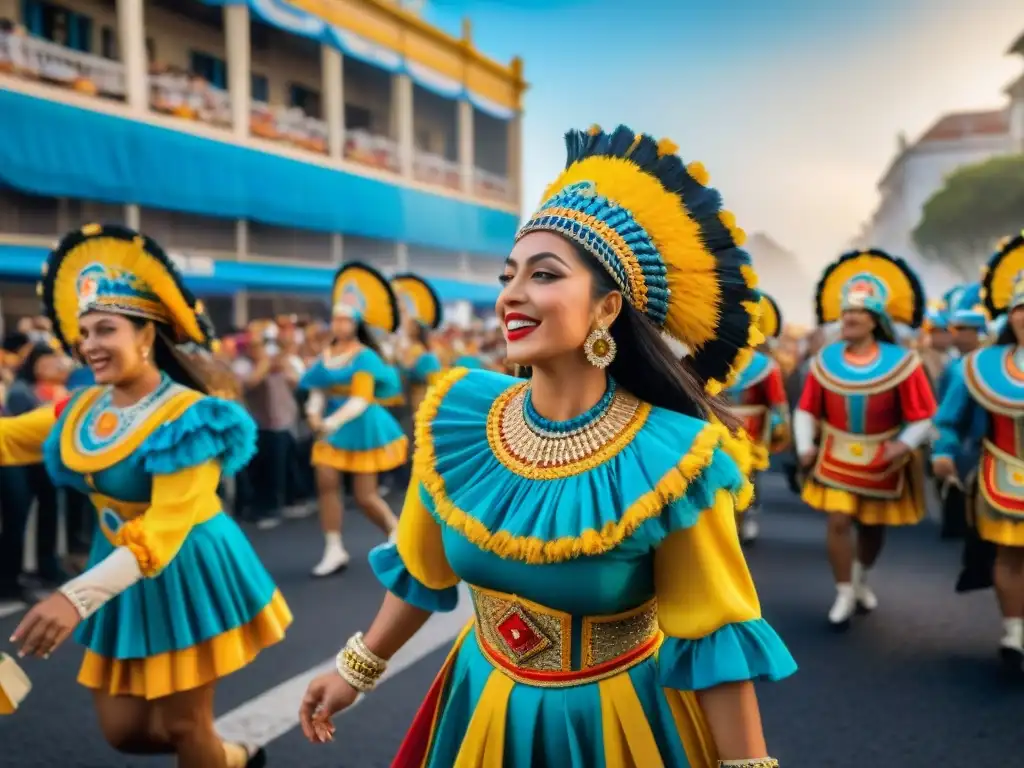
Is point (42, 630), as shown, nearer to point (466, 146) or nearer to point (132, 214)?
point (132, 214)

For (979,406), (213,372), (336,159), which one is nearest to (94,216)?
(336,159)

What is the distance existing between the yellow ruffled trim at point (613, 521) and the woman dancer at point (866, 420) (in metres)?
3.51

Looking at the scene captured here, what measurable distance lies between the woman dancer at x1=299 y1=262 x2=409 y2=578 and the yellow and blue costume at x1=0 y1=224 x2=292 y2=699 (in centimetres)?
296

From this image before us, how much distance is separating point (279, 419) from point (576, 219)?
699 cm

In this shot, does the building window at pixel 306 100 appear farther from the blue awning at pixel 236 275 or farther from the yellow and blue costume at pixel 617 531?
the yellow and blue costume at pixel 617 531

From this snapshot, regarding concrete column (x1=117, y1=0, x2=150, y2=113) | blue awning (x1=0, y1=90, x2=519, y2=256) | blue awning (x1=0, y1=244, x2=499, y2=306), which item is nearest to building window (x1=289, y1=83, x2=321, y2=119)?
blue awning (x1=0, y1=90, x2=519, y2=256)

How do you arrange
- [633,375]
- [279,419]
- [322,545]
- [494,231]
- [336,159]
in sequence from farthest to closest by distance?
[494,231] → [336,159] → [279,419] → [322,545] → [633,375]

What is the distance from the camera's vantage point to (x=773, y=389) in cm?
672

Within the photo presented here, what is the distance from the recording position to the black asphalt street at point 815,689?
360 cm

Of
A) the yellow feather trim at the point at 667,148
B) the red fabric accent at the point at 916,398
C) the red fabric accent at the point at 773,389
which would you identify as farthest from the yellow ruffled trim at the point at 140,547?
the red fabric accent at the point at 773,389

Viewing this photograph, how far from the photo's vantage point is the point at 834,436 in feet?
17.0

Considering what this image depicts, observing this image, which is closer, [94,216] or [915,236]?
[94,216]

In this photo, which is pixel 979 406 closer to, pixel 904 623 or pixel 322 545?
pixel 904 623

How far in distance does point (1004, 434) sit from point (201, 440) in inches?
150
